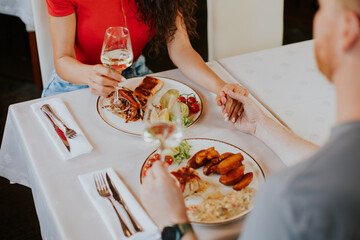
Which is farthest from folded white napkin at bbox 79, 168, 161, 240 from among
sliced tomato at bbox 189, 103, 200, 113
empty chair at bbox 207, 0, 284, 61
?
empty chair at bbox 207, 0, 284, 61

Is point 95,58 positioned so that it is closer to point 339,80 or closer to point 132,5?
point 132,5

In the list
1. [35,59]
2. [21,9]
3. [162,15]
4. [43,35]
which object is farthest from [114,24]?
[35,59]

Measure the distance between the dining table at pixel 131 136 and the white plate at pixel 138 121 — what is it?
2cm

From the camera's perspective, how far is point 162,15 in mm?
1778

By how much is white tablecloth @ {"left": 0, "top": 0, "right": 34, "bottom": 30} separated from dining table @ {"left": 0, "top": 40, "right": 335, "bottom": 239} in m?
1.37

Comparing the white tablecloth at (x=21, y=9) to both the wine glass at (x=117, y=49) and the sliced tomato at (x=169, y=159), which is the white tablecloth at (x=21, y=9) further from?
the sliced tomato at (x=169, y=159)

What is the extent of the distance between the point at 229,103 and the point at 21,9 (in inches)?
75.2

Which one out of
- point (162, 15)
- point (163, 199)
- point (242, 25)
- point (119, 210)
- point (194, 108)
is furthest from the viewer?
point (242, 25)

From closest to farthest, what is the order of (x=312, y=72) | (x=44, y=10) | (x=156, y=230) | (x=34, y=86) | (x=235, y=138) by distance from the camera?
1. (x=156, y=230)
2. (x=235, y=138)
3. (x=312, y=72)
4. (x=44, y=10)
5. (x=34, y=86)

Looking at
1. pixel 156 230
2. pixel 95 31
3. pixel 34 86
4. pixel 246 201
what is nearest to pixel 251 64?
pixel 95 31

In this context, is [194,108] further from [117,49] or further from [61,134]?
[61,134]

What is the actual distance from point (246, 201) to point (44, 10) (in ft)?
4.40

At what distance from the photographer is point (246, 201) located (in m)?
1.05

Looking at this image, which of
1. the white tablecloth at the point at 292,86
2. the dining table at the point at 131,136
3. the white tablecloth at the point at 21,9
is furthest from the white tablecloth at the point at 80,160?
the white tablecloth at the point at 21,9
